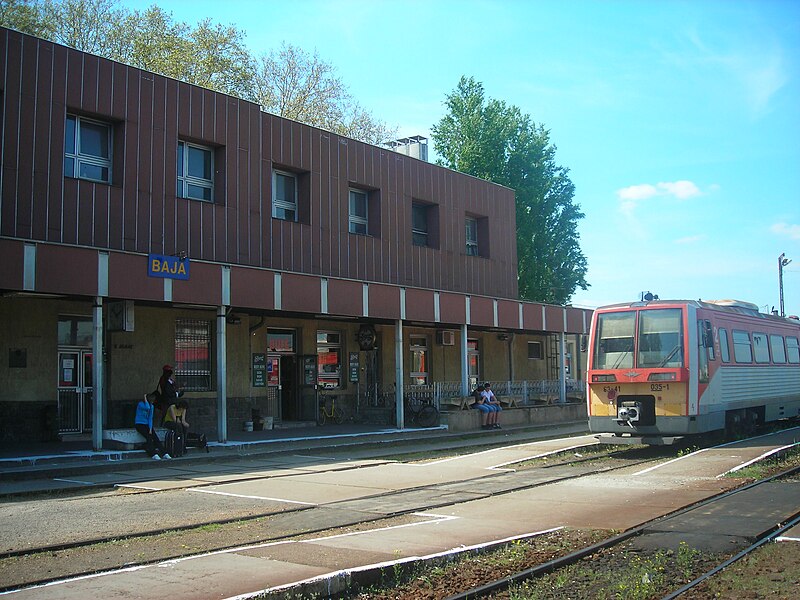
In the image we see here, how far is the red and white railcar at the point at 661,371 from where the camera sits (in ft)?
52.4

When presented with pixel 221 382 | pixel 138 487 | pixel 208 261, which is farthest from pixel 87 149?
pixel 138 487

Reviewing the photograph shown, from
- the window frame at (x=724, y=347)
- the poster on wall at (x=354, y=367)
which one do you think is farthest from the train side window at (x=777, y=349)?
the poster on wall at (x=354, y=367)

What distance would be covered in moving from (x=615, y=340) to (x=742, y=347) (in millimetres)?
4054

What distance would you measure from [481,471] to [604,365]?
4107 mm

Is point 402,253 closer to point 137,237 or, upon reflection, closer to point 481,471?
point 137,237

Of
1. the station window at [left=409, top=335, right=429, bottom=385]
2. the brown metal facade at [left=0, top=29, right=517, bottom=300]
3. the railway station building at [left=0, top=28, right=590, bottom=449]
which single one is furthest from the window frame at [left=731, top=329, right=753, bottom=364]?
the station window at [left=409, top=335, right=429, bottom=385]

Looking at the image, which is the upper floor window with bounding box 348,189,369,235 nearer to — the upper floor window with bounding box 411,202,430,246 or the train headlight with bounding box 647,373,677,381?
the upper floor window with bounding box 411,202,430,246

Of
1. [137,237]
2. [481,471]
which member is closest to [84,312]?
[137,237]

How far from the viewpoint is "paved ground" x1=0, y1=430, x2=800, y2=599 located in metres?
6.55

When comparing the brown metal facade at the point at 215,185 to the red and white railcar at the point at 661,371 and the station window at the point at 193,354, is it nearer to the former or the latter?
the station window at the point at 193,354

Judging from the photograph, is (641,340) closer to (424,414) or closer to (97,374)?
(424,414)

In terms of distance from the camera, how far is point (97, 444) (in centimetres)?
1525

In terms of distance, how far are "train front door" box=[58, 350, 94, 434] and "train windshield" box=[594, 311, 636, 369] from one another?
38.1 feet

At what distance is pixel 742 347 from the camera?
741 inches
